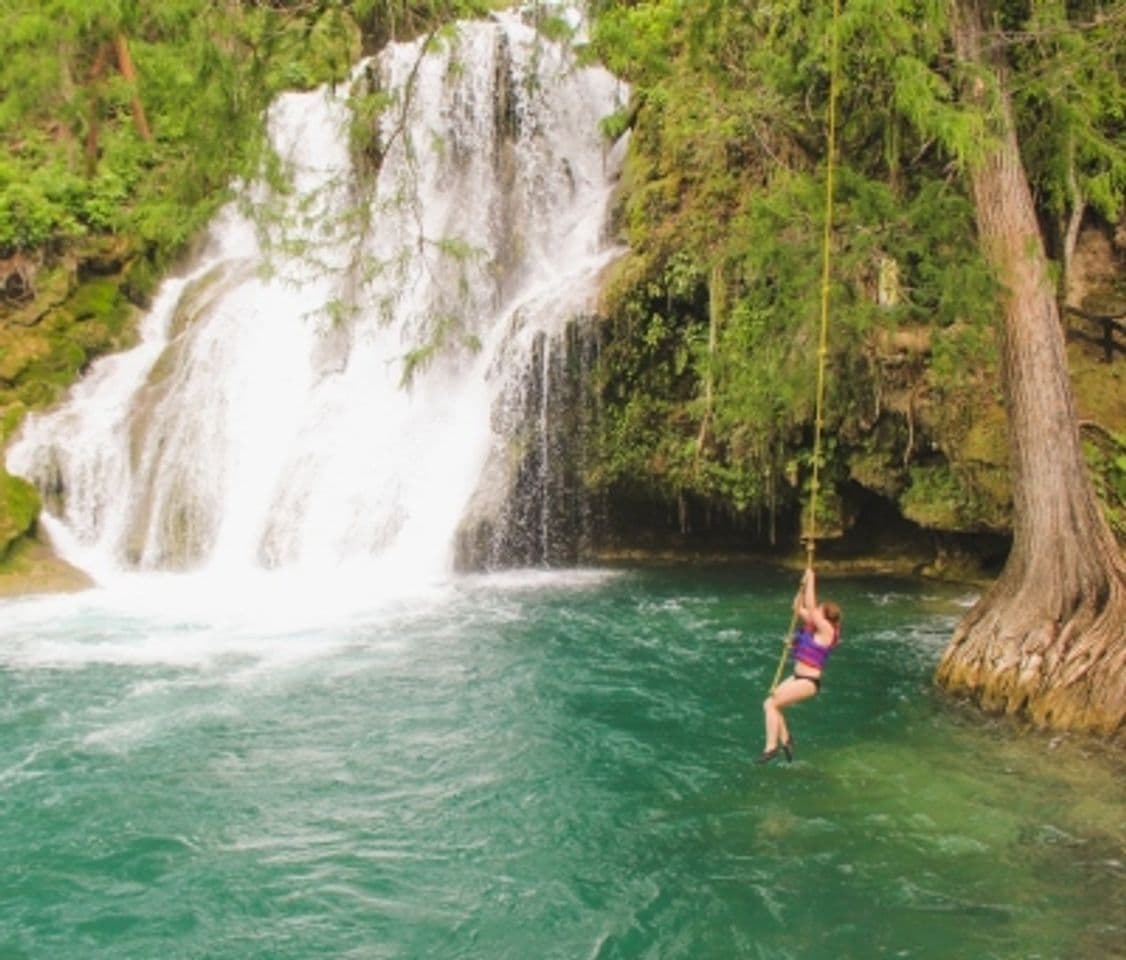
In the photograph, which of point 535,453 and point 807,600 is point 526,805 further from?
point 535,453

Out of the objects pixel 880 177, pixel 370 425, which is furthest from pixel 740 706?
pixel 370 425

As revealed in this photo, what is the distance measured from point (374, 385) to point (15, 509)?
505 cm

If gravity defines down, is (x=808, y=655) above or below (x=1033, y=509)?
below

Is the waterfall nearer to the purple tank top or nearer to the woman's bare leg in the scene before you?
the woman's bare leg

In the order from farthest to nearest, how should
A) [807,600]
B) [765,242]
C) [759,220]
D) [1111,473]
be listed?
[1111,473], [759,220], [765,242], [807,600]

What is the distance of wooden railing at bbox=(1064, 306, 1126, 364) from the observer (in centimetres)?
1201

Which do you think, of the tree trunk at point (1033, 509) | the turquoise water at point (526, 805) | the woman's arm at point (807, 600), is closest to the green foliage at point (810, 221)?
the tree trunk at point (1033, 509)

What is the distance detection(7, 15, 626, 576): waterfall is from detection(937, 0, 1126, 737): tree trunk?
21.3 feet

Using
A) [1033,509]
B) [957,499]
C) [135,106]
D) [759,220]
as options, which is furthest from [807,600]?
[135,106]

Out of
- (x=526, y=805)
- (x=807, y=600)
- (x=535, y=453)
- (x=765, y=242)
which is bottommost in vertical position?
(x=526, y=805)

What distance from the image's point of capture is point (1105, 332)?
479 inches

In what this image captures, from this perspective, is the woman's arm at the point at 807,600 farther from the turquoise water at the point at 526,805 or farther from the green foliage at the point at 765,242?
the green foliage at the point at 765,242

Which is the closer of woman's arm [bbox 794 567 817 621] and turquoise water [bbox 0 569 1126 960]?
turquoise water [bbox 0 569 1126 960]

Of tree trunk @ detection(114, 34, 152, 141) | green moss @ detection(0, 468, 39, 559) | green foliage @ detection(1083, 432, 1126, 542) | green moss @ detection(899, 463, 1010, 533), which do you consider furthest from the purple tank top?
tree trunk @ detection(114, 34, 152, 141)
